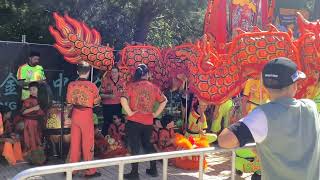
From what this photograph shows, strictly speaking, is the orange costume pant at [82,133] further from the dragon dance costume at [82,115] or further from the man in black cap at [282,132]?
the man in black cap at [282,132]

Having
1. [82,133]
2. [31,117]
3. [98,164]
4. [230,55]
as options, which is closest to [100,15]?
[31,117]

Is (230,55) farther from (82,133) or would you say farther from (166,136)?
(166,136)

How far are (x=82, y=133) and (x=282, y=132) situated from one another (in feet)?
13.8

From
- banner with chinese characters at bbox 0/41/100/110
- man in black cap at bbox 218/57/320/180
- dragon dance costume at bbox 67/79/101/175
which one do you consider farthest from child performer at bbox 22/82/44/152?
man in black cap at bbox 218/57/320/180

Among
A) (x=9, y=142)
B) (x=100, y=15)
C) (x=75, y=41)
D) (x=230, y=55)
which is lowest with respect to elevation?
(x=9, y=142)

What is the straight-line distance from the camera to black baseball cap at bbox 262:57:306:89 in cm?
243

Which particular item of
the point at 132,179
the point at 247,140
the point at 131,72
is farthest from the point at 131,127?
the point at 247,140

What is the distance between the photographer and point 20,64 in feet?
24.2

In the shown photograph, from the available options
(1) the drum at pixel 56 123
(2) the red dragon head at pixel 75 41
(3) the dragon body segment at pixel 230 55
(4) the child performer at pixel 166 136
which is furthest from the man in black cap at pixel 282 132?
(1) the drum at pixel 56 123

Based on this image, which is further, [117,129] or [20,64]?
[117,129]

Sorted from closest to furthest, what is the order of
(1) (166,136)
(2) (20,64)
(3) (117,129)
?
1. (2) (20,64)
2. (1) (166,136)
3. (3) (117,129)

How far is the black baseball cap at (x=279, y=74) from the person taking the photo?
2428 mm

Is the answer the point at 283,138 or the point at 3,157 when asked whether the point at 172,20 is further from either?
the point at 283,138

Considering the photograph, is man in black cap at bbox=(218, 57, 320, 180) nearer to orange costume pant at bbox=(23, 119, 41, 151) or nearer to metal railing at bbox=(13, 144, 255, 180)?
metal railing at bbox=(13, 144, 255, 180)
